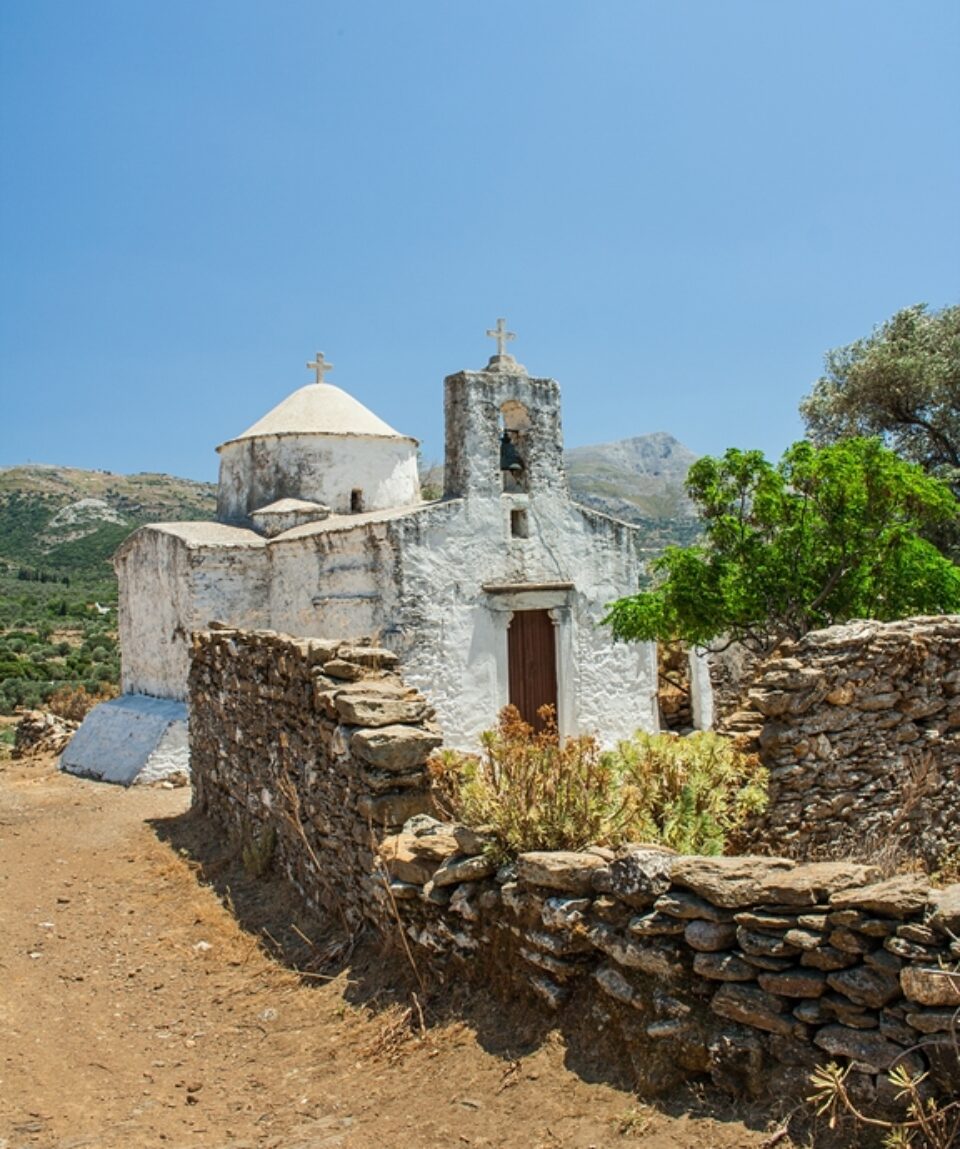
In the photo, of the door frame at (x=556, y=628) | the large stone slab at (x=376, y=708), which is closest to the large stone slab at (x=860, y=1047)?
the large stone slab at (x=376, y=708)

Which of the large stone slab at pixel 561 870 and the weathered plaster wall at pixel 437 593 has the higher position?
the weathered plaster wall at pixel 437 593

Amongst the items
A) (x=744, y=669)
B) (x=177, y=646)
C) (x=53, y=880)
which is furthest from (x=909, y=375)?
(x=53, y=880)

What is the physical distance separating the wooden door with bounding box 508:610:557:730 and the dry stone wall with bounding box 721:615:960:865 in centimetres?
639

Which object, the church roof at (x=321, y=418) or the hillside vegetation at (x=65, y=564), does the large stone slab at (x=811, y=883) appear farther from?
the hillside vegetation at (x=65, y=564)

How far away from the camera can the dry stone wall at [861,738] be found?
641 centimetres

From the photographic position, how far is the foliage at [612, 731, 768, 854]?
14.7 feet

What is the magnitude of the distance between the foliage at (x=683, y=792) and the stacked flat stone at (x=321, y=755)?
117cm

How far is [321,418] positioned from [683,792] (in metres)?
11.7

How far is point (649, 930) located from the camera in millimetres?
3443

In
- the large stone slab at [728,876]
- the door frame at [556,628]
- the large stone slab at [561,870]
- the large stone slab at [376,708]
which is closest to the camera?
the large stone slab at [728,876]

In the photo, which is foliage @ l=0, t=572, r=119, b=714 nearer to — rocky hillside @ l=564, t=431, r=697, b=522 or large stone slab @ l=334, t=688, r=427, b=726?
large stone slab @ l=334, t=688, r=427, b=726

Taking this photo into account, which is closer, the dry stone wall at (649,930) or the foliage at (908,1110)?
the foliage at (908,1110)

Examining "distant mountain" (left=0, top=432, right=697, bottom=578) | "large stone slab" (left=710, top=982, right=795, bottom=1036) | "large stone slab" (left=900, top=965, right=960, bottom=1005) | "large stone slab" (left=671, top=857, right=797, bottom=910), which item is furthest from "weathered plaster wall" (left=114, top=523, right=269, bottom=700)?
"distant mountain" (left=0, top=432, right=697, bottom=578)

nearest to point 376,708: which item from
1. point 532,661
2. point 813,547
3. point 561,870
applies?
point 561,870
